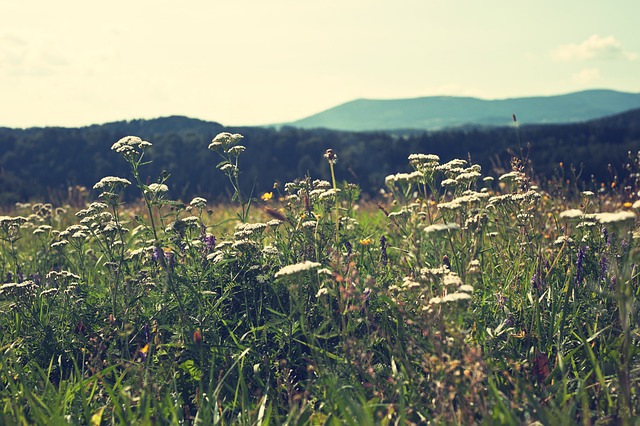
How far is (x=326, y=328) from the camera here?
4.46m

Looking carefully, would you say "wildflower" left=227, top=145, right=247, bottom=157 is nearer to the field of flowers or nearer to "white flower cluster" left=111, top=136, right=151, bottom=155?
the field of flowers

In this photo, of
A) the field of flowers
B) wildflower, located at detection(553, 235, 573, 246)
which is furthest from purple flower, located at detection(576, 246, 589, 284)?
wildflower, located at detection(553, 235, 573, 246)

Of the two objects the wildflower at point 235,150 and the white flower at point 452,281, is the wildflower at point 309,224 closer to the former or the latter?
the wildflower at point 235,150

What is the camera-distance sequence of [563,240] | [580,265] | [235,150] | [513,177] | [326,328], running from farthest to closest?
[235,150], [513,177], [563,240], [580,265], [326,328]

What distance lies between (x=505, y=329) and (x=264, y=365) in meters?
1.74

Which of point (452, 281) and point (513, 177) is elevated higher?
point (513, 177)

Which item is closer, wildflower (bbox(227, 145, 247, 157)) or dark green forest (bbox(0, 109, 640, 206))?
wildflower (bbox(227, 145, 247, 157))

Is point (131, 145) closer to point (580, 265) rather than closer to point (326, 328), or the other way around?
point (326, 328)

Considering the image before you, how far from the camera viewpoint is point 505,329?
4172 mm

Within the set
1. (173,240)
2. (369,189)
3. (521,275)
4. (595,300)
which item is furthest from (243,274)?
Result: (369,189)

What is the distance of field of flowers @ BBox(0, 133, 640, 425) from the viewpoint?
11.1 ft

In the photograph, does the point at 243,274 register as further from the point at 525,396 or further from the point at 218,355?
the point at 525,396

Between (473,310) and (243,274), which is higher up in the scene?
(243,274)

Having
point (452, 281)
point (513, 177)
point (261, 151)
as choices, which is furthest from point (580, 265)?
point (261, 151)
